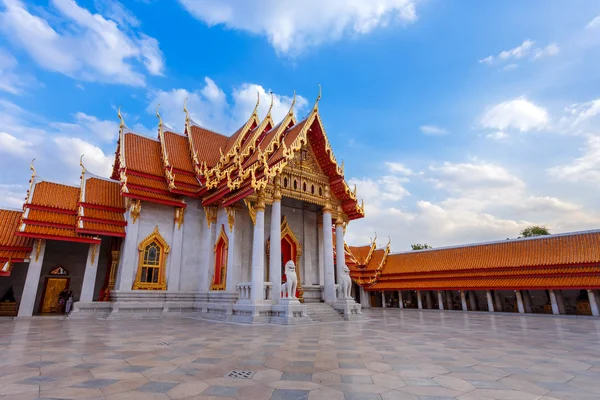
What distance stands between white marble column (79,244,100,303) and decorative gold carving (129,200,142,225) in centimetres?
191

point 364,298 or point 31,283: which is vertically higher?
point 31,283

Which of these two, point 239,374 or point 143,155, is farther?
point 143,155

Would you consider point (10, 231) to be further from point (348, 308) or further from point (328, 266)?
point (348, 308)

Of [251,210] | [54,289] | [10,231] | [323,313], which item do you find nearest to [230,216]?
Answer: [251,210]

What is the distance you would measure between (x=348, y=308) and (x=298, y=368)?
906 cm

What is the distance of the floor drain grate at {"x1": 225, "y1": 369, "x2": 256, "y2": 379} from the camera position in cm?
426

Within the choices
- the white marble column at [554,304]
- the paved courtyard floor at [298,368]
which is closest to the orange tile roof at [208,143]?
the paved courtyard floor at [298,368]

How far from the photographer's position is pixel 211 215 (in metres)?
15.9

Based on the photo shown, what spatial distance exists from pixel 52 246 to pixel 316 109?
1564 centimetres

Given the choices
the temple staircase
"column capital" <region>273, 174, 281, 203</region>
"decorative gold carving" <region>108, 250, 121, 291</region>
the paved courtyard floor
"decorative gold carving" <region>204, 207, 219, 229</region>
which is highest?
"column capital" <region>273, 174, 281, 203</region>

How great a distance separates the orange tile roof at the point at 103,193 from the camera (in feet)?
50.8

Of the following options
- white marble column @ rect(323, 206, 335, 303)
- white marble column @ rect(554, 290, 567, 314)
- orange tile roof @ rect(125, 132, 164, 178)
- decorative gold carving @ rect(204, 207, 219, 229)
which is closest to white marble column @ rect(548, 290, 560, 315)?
white marble column @ rect(554, 290, 567, 314)

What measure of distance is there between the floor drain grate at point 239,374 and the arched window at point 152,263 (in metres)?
11.6

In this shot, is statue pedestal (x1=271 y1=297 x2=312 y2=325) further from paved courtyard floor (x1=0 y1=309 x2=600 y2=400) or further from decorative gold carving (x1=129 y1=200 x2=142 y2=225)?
decorative gold carving (x1=129 y1=200 x2=142 y2=225)
